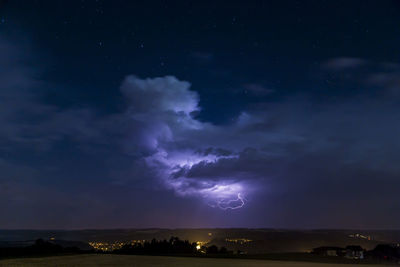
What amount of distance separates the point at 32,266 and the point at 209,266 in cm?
1071

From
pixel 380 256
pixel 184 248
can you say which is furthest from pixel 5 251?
pixel 380 256

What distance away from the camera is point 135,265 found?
80.0ft

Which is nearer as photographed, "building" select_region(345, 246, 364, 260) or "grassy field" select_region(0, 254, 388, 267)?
"grassy field" select_region(0, 254, 388, 267)

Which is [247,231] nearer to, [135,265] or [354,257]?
[354,257]

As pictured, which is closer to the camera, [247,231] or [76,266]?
[76,266]

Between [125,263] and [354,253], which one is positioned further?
[354,253]

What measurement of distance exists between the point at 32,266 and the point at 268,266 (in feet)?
48.9

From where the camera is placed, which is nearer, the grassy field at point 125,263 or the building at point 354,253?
the grassy field at point 125,263

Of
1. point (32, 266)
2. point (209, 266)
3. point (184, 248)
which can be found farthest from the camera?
point (184, 248)

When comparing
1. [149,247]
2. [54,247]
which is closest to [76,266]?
[54,247]

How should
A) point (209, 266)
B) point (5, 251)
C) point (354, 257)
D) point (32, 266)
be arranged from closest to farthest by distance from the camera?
point (32, 266) → point (209, 266) → point (5, 251) → point (354, 257)

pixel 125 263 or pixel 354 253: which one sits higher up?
pixel 125 263

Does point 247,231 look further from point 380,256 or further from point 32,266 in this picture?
point 32,266

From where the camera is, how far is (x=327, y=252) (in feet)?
134
